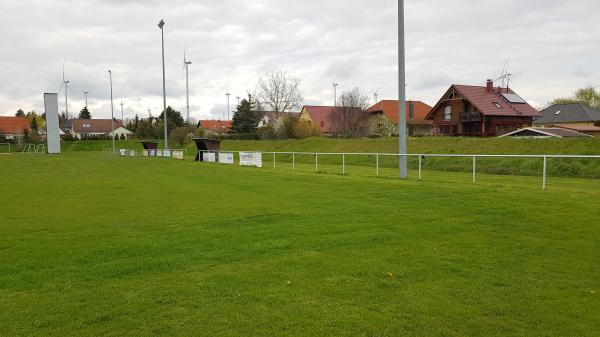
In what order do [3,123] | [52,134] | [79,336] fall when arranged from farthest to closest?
[3,123]
[52,134]
[79,336]

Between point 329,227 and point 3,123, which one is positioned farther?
point 3,123

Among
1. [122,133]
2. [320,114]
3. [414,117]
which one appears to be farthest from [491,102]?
[122,133]

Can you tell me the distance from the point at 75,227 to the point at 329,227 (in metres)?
4.65

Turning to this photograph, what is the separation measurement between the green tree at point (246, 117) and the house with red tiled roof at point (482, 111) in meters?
33.8

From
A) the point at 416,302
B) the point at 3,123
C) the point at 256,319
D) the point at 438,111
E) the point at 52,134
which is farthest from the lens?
the point at 3,123

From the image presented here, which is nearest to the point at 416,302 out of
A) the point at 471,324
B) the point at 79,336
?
the point at 471,324

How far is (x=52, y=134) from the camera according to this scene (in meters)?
64.0

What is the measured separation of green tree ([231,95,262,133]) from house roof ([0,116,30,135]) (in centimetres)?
6216

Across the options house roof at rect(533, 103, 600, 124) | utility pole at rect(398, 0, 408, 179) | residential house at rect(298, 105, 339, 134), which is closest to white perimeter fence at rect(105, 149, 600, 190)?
utility pole at rect(398, 0, 408, 179)

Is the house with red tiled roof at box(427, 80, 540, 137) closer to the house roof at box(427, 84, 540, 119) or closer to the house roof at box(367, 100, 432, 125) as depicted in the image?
the house roof at box(427, 84, 540, 119)

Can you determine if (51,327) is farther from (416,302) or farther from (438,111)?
(438,111)

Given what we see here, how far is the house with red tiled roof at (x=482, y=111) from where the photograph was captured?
2098 inches

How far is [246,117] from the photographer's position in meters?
82.8

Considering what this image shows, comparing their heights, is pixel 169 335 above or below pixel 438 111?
below
